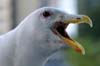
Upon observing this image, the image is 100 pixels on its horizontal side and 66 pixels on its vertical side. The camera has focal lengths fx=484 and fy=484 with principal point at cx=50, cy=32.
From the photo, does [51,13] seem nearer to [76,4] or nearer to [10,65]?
[10,65]

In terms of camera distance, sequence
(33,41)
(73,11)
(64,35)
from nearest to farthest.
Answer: (33,41)
(64,35)
(73,11)

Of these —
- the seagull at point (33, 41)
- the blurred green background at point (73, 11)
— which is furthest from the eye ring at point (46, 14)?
the blurred green background at point (73, 11)

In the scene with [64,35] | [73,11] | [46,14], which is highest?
[46,14]

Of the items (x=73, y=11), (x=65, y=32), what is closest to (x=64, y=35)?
(x=65, y=32)

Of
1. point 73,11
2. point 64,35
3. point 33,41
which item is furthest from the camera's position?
point 73,11

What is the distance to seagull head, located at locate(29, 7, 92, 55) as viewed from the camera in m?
1.89

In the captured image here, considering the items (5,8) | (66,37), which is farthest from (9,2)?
(66,37)

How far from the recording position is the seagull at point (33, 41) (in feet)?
6.10

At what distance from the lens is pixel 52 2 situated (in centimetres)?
1089

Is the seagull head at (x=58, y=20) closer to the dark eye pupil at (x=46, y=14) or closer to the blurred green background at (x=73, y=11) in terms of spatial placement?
the dark eye pupil at (x=46, y=14)

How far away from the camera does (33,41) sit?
186cm

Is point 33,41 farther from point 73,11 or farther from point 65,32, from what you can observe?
point 73,11

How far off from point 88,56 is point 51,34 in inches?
184

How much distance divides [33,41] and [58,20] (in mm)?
146
